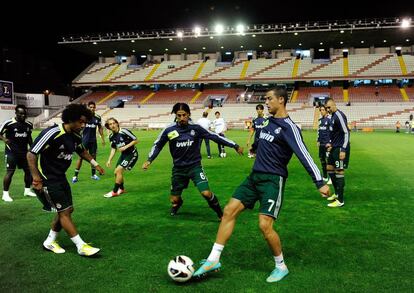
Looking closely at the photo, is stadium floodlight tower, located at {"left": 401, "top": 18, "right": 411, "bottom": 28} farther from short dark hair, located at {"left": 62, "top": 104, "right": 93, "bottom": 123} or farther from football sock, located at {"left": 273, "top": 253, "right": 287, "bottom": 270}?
short dark hair, located at {"left": 62, "top": 104, "right": 93, "bottom": 123}

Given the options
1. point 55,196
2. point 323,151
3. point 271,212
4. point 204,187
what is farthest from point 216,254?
point 323,151

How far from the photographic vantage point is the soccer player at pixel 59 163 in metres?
5.00

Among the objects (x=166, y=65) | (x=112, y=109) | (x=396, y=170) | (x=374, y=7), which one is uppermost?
(x=374, y=7)

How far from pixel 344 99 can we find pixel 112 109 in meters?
33.4

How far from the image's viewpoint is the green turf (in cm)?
428

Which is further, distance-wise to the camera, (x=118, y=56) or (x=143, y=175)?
(x=118, y=56)

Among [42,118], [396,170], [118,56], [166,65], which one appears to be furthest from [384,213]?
[118,56]

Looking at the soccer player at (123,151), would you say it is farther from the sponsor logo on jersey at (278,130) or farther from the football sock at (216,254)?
the sponsor logo on jersey at (278,130)

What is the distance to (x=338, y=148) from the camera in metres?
7.89

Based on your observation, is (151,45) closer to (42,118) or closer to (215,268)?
(42,118)

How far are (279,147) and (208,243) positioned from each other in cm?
213

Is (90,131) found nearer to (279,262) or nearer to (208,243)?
(208,243)

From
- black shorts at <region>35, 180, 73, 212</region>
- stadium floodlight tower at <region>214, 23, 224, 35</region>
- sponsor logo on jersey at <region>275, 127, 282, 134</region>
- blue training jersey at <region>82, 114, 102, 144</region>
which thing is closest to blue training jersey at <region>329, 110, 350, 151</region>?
sponsor logo on jersey at <region>275, 127, 282, 134</region>

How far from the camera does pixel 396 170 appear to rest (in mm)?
12797
